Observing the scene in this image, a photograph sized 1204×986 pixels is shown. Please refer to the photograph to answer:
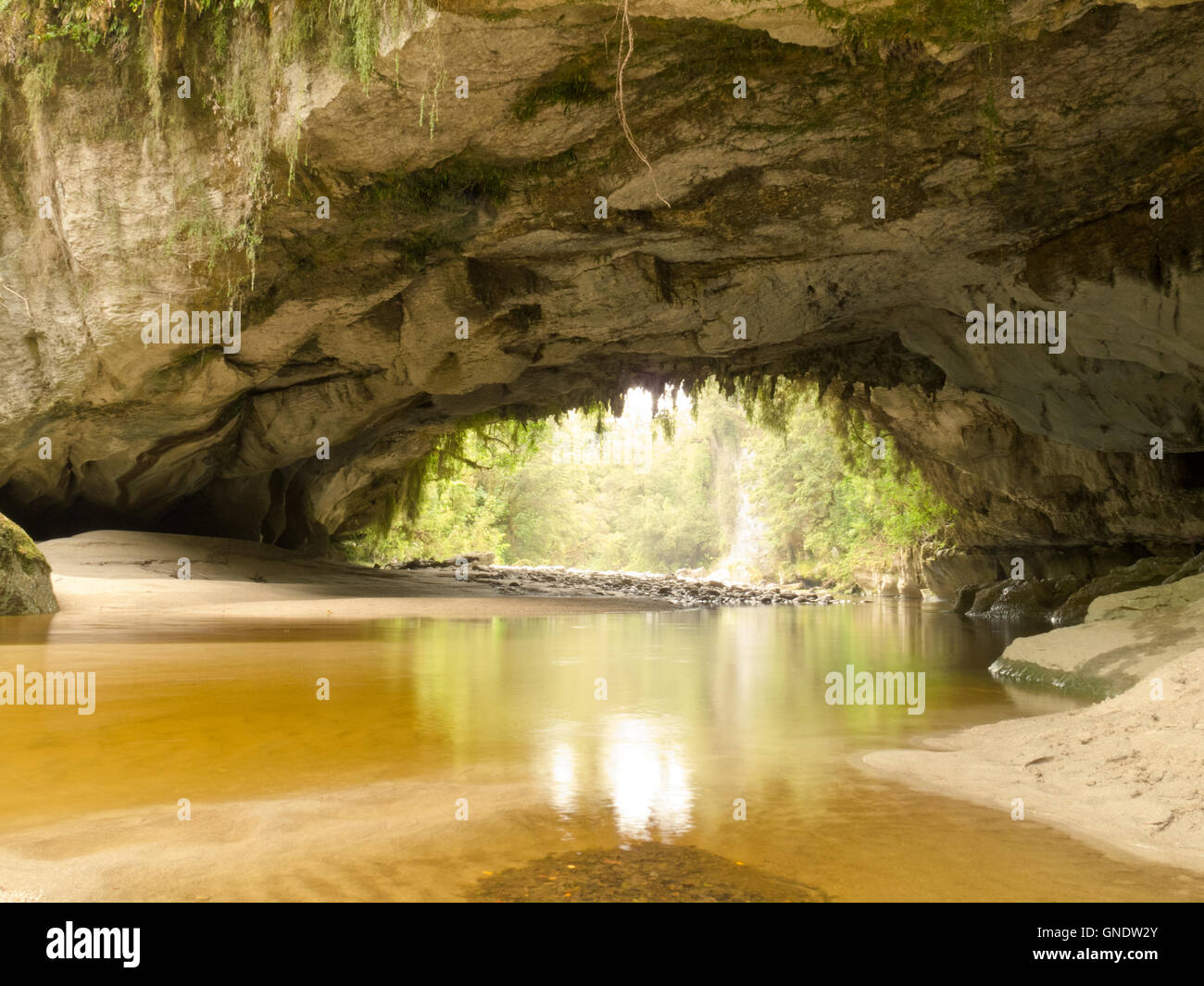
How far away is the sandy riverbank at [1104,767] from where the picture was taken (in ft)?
7.34

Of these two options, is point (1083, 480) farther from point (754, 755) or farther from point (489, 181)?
point (754, 755)

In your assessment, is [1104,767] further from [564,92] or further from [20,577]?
[20,577]

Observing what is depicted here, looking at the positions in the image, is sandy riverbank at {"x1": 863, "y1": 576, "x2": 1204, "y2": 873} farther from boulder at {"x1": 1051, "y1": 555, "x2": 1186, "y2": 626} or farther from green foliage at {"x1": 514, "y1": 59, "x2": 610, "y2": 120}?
boulder at {"x1": 1051, "y1": 555, "x2": 1186, "y2": 626}

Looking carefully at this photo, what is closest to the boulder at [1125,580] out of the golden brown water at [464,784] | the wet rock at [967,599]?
the wet rock at [967,599]

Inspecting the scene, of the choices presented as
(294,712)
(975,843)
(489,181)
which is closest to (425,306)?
(489,181)

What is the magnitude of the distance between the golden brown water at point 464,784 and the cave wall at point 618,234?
3.81 metres

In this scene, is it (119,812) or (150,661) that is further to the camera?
(150,661)

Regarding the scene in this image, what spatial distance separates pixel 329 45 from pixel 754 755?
18.2 feet

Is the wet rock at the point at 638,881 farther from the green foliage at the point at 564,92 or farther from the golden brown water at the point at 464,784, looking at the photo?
the green foliage at the point at 564,92

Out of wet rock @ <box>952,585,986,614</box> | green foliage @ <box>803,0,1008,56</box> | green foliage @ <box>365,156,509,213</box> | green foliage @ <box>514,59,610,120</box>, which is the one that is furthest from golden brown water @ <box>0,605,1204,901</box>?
wet rock @ <box>952,585,986,614</box>

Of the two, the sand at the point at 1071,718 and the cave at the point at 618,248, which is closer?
the sand at the point at 1071,718

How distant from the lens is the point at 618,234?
813cm

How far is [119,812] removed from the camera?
7.38 ft

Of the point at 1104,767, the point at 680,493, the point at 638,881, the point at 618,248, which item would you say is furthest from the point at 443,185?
the point at 680,493
